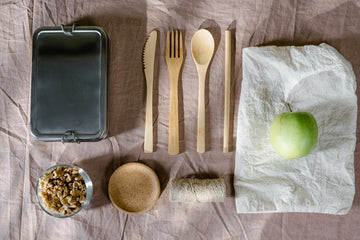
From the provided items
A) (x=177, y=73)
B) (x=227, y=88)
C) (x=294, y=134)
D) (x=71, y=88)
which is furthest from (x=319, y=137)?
(x=71, y=88)

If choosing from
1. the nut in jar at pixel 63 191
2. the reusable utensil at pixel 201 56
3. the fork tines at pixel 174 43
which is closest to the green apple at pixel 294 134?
the reusable utensil at pixel 201 56

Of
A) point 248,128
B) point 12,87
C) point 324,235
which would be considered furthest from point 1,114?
point 324,235

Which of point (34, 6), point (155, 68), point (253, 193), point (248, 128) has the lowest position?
point (253, 193)

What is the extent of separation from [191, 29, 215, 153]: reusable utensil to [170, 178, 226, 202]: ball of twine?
0.07 metres

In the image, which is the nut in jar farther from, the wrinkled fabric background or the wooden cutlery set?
the wooden cutlery set

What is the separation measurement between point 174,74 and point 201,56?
0.24ft

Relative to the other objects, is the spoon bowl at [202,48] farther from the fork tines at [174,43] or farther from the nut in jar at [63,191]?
the nut in jar at [63,191]

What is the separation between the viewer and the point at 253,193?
2.02 feet

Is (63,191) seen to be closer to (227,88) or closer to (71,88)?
(71,88)

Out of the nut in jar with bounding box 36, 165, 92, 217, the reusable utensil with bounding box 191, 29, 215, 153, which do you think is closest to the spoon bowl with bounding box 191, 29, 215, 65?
the reusable utensil with bounding box 191, 29, 215, 153

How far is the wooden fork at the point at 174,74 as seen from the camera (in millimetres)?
625

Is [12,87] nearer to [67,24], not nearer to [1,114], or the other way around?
[1,114]

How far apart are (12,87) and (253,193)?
592mm

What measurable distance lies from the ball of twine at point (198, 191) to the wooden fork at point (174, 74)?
0.07 meters
